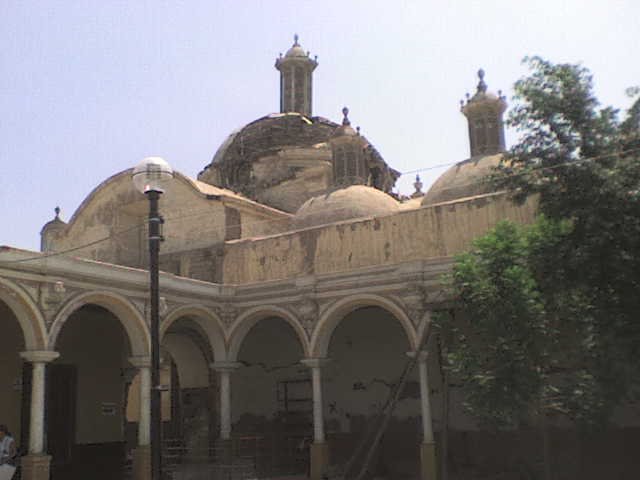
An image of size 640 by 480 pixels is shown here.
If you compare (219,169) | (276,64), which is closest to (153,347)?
(219,169)

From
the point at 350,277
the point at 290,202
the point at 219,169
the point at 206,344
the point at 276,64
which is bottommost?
the point at 206,344

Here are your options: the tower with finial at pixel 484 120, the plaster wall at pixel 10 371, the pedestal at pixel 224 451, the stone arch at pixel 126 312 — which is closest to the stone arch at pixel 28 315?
the stone arch at pixel 126 312

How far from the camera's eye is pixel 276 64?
3050cm

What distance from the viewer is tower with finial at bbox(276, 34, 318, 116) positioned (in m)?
29.4

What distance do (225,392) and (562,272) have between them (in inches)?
363

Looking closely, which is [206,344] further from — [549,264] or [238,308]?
[549,264]

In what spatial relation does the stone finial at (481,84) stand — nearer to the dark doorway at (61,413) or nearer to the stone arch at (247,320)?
the stone arch at (247,320)

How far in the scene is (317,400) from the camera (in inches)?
617

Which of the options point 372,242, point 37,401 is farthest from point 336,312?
point 37,401

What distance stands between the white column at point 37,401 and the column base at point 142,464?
2115 millimetres

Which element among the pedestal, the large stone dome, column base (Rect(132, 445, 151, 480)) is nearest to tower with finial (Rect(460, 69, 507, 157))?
the large stone dome

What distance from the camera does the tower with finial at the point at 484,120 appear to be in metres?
19.0

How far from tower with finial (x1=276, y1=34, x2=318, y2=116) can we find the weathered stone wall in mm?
12640

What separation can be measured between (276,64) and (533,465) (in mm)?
20622
